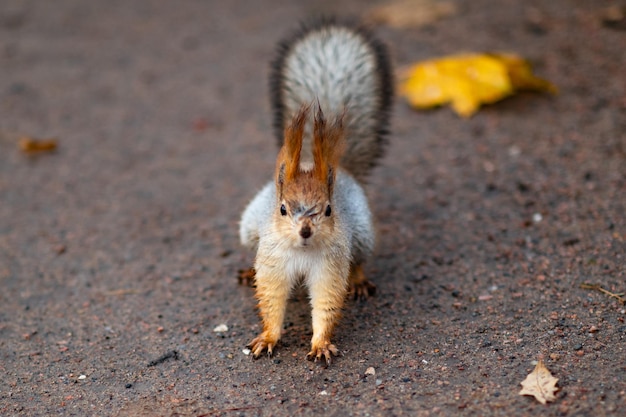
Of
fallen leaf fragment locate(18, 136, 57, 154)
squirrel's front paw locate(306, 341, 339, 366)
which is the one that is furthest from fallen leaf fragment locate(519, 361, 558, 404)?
fallen leaf fragment locate(18, 136, 57, 154)

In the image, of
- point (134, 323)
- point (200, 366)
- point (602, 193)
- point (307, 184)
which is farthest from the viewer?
point (602, 193)

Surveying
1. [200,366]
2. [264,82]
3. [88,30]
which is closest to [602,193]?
[200,366]

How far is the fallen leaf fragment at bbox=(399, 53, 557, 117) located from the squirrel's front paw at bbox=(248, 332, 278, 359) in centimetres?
245

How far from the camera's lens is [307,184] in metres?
2.53

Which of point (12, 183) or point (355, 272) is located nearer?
point (355, 272)

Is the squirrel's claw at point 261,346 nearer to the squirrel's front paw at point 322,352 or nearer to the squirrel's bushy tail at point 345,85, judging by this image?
the squirrel's front paw at point 322,352

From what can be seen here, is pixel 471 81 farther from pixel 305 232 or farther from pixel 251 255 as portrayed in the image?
pixel 305 232

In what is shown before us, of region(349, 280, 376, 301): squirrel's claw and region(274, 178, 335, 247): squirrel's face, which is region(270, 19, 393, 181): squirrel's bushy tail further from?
region(274, 178, 335, 247): squirrel's face

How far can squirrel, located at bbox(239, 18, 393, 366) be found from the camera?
2549mm

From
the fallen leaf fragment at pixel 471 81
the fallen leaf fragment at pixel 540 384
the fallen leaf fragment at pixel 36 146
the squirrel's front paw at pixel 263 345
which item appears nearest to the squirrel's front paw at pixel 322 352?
the squirrel's front paw at pixel 263 345

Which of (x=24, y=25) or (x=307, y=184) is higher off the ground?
(x=307, y=184)

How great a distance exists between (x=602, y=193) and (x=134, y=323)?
92.7 inches

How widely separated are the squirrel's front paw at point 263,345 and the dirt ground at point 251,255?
0.04 meters

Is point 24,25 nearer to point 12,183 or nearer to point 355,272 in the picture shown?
point 12,183
